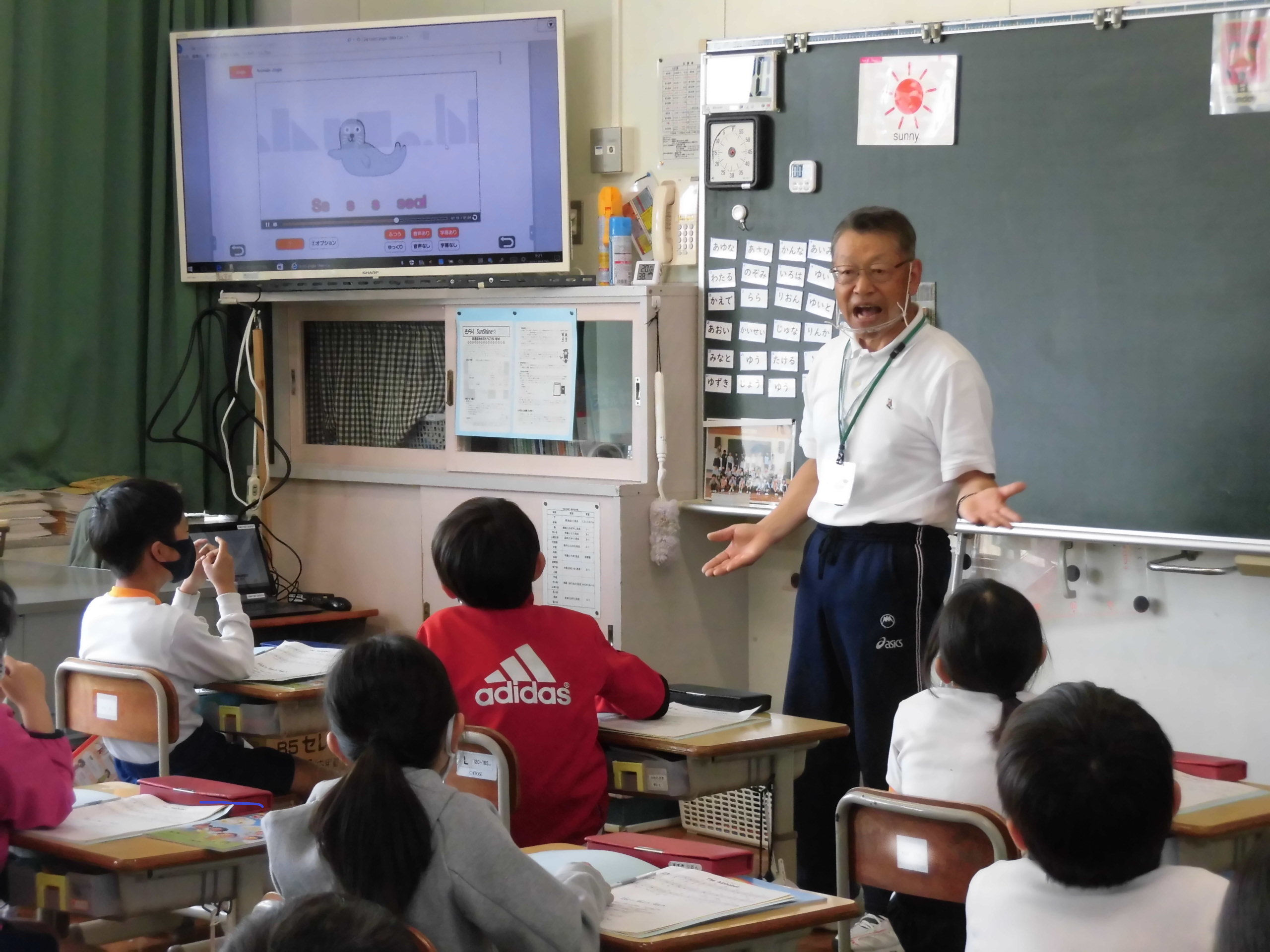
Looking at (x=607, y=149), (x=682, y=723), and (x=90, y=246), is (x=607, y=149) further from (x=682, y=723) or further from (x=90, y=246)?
(x=682, y=723)

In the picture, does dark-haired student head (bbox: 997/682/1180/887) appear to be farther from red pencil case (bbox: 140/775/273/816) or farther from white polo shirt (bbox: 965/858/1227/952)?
red pencil case (bbox: 140/775/273/816)

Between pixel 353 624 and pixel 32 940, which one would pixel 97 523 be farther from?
pixel 353 624

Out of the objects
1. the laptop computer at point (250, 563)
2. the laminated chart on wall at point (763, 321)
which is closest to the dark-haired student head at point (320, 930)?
the laminated chart on wall at point (763, 321)

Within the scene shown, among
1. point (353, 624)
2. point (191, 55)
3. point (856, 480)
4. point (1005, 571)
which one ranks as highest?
point (191, 55)

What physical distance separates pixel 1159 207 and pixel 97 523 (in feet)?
8.12

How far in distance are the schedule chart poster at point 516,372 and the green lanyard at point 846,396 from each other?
152cm

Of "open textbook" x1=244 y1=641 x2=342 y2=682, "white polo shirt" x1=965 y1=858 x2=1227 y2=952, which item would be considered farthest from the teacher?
"white polo shirt" x1=965 y1=858 x2=1227 y2=952

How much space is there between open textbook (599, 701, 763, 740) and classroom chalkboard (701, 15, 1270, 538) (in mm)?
1280

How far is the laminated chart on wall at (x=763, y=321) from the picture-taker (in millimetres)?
4082

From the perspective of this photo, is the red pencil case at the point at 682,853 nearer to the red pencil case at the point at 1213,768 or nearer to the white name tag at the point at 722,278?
the red pencil case at the point at 1213,768

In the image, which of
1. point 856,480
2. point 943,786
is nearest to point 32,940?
point 943,786

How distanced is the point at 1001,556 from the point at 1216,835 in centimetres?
180

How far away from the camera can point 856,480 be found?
2.91 m

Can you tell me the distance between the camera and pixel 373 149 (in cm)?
460
